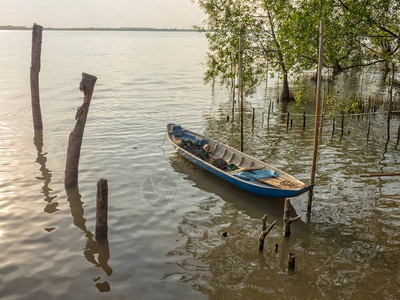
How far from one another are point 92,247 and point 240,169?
6.43 meters

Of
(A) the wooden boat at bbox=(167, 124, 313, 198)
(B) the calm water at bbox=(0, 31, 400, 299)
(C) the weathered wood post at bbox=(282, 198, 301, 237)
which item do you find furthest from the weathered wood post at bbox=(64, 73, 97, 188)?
(C) the weathered wood post at bbox=(282, 198, 301, 237)

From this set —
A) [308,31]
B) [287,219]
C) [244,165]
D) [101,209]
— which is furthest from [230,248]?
[308,31]

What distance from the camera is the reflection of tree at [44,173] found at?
11998mm

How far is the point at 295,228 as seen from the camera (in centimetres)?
1093

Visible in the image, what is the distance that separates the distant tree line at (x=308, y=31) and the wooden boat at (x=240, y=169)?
640cm

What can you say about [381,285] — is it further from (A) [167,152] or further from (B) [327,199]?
(A) [167,152]

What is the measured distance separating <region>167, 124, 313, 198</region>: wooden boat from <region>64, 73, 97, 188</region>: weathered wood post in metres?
4.80

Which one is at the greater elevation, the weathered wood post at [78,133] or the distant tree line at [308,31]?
the distant tree line at [308,31]

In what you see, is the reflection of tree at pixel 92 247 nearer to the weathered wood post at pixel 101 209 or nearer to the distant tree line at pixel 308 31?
the weathered wood post at pixel 101 209

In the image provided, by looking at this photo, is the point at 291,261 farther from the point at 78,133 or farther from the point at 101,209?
the point at 78,133

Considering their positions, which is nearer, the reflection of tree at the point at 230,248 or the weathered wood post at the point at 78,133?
the reflection of tree at the point at 230,248

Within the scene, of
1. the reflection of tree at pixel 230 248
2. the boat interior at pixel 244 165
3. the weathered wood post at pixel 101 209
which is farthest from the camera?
the boat interior at pixel 244 165

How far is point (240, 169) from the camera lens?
46.2 feet

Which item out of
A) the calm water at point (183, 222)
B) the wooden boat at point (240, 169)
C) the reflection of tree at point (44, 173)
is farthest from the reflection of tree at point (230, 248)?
the reflection of tree at point (44, 173)
